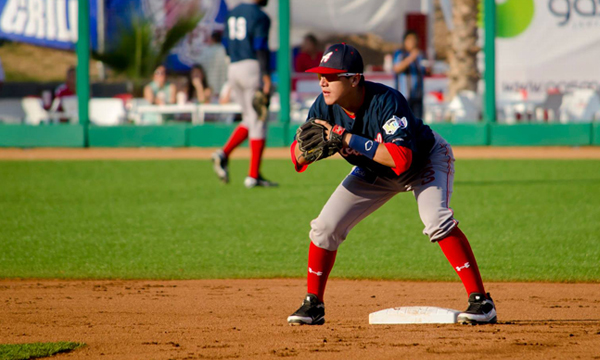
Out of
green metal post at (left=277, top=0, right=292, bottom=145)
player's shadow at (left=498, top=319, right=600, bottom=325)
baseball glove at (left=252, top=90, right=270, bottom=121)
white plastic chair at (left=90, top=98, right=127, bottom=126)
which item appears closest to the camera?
player's shadow at (left=498, top=319, right=600, bottom=325)

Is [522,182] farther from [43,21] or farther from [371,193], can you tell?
[43,21]

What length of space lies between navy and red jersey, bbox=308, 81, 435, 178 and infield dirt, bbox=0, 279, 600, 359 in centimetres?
84

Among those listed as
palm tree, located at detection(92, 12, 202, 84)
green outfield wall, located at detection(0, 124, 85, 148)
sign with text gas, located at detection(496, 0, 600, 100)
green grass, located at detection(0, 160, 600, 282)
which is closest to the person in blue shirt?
green grass, located at detection(0, 160, 600, 282)

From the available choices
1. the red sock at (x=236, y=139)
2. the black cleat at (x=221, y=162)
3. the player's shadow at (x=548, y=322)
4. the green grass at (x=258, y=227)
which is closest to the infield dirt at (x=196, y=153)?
the green grass at (x=258, y=227)

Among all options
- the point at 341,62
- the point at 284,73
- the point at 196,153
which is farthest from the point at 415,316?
the point at 284,73

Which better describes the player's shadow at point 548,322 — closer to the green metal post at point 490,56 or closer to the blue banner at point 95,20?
the green metal post at point 490,56

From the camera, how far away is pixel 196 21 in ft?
71.2

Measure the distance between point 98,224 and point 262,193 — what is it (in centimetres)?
227

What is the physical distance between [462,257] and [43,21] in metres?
19.6

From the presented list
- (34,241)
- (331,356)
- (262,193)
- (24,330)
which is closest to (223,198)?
(262,193)

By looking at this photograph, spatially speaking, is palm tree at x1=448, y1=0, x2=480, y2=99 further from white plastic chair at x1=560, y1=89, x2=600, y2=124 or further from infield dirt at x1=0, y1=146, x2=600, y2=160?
infield dirt at x1=0, y1=146, x2=600, y2=160

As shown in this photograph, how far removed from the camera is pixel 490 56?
14719 mm

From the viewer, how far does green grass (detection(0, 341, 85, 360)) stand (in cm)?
383

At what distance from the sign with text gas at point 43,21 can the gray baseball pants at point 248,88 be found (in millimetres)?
12525
